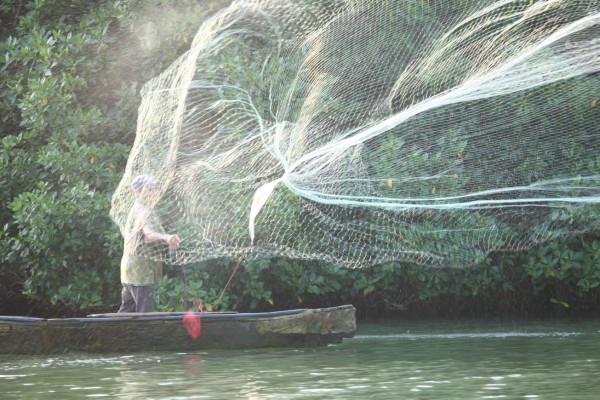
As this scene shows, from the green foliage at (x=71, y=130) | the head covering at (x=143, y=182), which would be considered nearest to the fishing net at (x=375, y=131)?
the head covering at (x=143, y=182)

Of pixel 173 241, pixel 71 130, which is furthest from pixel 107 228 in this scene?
pixel 173 241

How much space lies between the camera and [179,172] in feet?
38.3

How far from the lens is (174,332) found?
1137 cm

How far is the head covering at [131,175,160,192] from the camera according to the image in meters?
11.0

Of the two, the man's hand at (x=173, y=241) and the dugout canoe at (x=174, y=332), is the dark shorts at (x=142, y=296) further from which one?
the man's hand at (x=173, y=241)

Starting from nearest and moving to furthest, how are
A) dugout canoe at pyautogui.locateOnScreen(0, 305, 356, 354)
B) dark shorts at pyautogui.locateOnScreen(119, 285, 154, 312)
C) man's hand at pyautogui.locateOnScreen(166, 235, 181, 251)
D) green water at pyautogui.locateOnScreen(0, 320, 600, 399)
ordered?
green water at pyautogui.locateOnScreen(0, 320, 600, 399), man's hand at pyautogui.locateOnScreen(166, 235, 181, 251), dugout canoe at pyautogui.locateOnScreen(0, 305, 356, 354), dark shorts at pyautogui.locateOnScreen(119, 285, 154, 312)

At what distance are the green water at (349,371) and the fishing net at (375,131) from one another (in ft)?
3.30

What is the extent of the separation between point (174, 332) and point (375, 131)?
2910 millimetres

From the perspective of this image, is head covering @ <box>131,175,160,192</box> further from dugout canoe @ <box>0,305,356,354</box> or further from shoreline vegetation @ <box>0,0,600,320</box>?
shoreline vegetation @ <box>0,0,600,320</box>

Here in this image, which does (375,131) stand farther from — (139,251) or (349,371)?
(139,251)

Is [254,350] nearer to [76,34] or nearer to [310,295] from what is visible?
[310,295]

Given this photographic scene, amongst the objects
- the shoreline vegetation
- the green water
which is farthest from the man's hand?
the shoreline vegetation

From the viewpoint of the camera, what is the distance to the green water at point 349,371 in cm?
844

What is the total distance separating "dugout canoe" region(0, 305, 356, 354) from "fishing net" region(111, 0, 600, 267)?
0.67 metres
